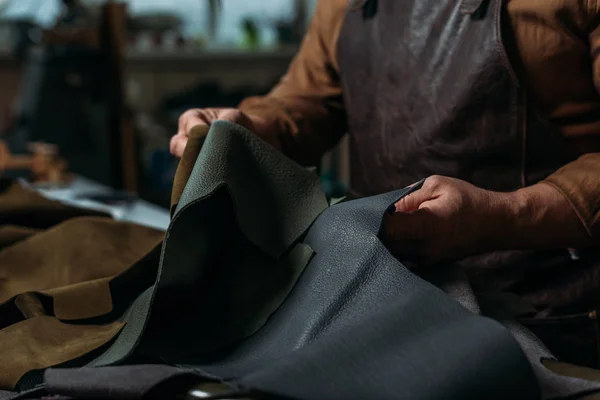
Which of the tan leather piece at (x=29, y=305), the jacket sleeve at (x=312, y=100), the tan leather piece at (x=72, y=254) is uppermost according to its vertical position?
the jacket sleeve at (x=312, y=100)

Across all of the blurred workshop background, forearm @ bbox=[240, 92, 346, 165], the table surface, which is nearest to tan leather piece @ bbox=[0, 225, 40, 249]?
the table surface

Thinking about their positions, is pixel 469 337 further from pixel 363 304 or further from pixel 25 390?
pixel 25 390

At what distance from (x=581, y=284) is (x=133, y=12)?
4464 millimetres

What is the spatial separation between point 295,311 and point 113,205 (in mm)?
1273

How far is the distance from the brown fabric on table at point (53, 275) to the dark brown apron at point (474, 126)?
0.44 m

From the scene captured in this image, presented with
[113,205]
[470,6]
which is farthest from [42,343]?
[113,205]

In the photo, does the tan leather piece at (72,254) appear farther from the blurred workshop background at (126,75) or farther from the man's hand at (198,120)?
the blurred workshop background at (126,75)

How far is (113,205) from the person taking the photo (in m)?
2.03

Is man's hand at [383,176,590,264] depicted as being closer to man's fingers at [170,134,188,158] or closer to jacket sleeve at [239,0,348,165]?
man's fingers at [170,134,188,158]

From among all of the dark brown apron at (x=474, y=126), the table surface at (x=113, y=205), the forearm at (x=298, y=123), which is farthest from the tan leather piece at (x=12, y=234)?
the dark brown apron at (x=474, y=126)

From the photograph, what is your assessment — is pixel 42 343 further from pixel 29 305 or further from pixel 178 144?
pixel 178 144

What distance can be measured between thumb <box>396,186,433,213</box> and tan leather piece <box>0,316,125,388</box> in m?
0.35

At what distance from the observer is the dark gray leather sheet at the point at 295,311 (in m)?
0.66

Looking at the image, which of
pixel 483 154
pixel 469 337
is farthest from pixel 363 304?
pixel 483 154
